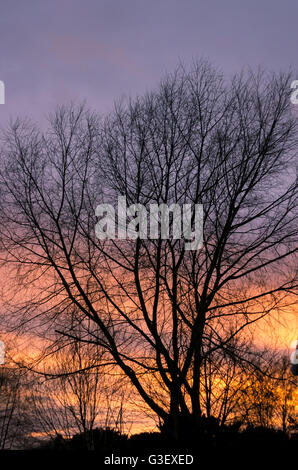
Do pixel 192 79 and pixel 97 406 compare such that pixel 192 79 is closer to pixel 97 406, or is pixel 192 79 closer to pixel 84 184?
pixel 84 184

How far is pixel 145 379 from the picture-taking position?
1501 centimetres

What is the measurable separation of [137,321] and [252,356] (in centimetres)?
327

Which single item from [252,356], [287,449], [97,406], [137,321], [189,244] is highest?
[189,244]

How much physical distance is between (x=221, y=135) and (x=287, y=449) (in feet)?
30.7

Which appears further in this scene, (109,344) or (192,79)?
(192,79)

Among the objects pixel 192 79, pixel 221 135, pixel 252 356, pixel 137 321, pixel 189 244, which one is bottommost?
pixel 252 356

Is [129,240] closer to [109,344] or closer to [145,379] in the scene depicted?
[109,344]
